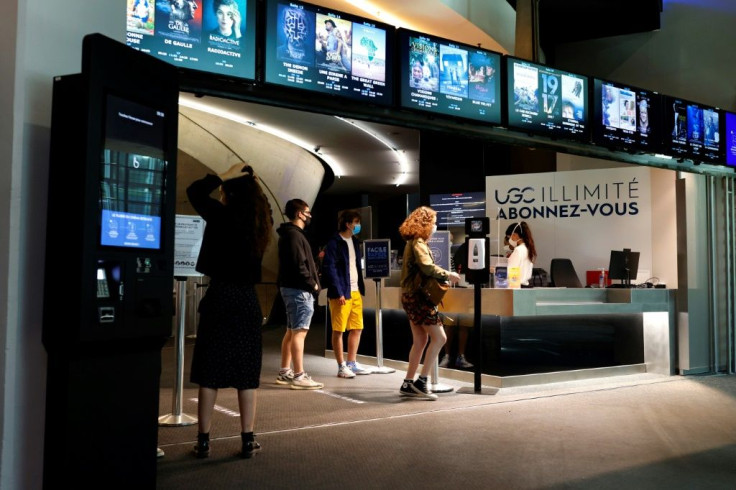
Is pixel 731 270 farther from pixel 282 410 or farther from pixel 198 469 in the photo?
pixel 198 469

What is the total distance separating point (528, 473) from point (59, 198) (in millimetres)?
2612

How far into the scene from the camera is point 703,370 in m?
7.91

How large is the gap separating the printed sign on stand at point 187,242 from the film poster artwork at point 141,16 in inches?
47.2

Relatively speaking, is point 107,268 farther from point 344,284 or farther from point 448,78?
point 344,284

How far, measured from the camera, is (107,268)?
2381mm

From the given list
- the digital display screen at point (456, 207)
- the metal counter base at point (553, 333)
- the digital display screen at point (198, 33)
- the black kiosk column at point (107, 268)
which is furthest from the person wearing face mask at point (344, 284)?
the digital display screen at point (456, 207)

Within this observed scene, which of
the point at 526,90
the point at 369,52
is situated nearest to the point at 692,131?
the point at 526,90

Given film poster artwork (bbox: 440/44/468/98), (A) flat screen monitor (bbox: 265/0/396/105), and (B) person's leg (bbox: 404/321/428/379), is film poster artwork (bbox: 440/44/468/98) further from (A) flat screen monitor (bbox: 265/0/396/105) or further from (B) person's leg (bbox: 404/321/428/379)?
(B) person's leg (bbox: 404/321/428/379)

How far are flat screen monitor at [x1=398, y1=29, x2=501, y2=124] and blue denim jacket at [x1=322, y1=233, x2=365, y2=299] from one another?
1992mm

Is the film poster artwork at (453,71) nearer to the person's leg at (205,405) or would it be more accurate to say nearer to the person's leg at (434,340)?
the person's leg at (434,340)

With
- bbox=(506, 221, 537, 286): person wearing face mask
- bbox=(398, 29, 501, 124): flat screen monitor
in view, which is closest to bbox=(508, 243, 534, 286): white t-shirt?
bbox=(506, 221, 537, 286): person wearing face mask

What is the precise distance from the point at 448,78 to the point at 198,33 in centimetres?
215

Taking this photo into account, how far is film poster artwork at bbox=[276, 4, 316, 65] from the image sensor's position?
486 centimetres

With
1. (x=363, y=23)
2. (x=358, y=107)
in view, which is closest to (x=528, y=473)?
(x=358, y=107)
